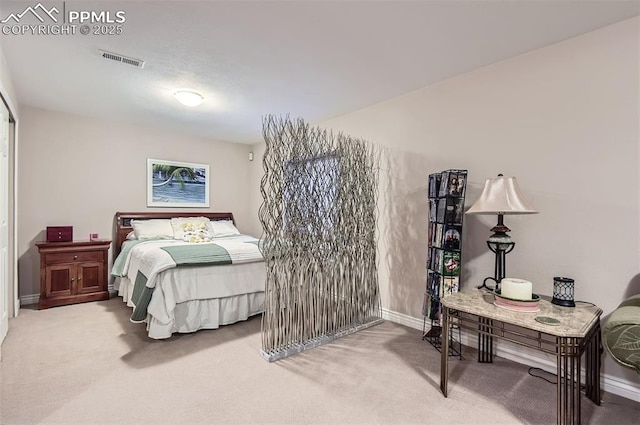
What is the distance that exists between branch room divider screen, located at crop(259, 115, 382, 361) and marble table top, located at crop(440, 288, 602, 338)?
114 cm

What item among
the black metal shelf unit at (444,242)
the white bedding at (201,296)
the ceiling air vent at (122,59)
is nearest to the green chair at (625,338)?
the black metal shelf unit at (444,242)

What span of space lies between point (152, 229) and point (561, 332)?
14.8 feet

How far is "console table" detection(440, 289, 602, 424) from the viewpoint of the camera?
161cm

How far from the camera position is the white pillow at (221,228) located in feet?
16.1

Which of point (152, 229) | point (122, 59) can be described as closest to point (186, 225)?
point (152, 229)

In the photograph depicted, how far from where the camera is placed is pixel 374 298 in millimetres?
3443

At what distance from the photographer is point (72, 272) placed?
387 centimetres

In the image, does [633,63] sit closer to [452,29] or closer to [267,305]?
[452,29]

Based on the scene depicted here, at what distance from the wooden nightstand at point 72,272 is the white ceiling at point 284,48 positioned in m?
1.71

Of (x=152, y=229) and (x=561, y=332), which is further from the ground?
(x=152, y=229)

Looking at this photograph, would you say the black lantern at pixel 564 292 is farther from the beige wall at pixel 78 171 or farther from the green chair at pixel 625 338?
the beige wall at pixel 78 171

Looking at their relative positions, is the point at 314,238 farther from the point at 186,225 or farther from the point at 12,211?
the point at 12,211

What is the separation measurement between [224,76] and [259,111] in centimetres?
100

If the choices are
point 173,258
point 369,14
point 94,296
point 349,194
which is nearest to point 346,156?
point 349,194
